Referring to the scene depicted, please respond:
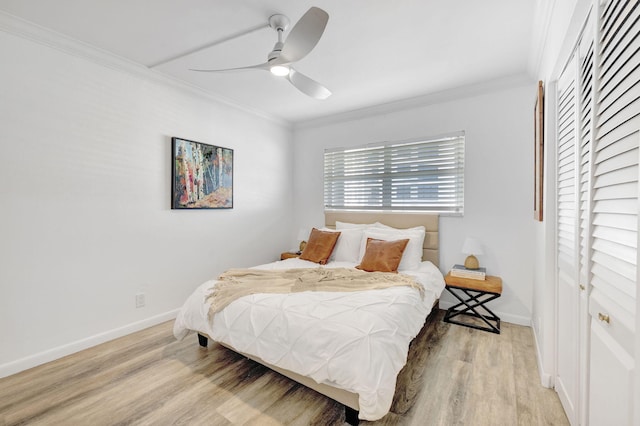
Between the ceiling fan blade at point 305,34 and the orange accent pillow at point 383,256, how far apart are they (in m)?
2.01

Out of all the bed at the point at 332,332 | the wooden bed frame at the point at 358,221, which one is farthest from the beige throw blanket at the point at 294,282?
the wooden bed frame at the point at 358,221

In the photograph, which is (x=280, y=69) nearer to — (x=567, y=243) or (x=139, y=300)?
(x=567, y=243)

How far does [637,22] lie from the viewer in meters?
0.87

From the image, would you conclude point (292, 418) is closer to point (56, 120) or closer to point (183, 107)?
point (56, 120)

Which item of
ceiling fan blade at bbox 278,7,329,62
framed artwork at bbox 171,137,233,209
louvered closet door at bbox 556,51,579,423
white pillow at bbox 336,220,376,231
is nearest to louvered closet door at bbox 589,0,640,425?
louvered closet door at bbox 556,51,579,423

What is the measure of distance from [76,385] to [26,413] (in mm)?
289

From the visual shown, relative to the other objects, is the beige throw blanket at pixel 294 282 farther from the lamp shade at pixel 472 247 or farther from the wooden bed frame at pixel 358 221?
the lamp shade at pixel 472 247

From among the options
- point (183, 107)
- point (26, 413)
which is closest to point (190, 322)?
point (26, 413)

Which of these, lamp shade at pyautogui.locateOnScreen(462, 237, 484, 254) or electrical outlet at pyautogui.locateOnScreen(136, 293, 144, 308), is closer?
electrical outlet at pyautogui.locateOnScreen(136, 293, 144, 308)

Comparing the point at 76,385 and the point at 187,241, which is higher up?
the point at 187,241

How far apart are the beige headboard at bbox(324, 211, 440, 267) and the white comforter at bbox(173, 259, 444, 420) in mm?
1244

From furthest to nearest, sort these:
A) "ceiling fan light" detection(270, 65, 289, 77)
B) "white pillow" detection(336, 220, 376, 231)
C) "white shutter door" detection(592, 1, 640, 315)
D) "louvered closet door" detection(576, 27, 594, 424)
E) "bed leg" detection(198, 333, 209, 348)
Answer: "white pillow" detection(336, 220, 376, 231) < "bed leg" detection(198, 333, 209, 348) < "ceiling fan light" detection(270, 65, 289, 77) < "louvered closet door" detection(576, 27, 594, 424) < "white shutter door" detection(592, 1, 640, 315)

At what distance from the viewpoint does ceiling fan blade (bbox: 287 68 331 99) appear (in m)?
2.33

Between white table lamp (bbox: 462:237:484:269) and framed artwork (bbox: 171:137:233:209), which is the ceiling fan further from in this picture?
white table lamp (bbox: 462:237:484:269)
